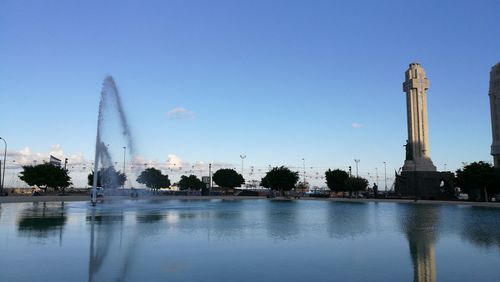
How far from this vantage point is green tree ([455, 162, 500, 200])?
202 ft

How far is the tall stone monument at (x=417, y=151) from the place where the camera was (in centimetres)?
8312

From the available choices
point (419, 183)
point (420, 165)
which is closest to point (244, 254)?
point (419, 183)

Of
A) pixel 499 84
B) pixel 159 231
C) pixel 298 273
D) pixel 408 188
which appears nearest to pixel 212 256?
pixel 298 273

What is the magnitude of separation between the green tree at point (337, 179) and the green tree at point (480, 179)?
4001cm

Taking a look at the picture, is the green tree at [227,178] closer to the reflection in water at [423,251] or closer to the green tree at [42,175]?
the green tree at [42,175]

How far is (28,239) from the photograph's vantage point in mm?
17109

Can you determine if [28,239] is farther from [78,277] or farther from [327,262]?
[327,262]

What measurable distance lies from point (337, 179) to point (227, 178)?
33.9 metres

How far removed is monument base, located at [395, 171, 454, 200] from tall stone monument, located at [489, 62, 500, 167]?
35086 mm

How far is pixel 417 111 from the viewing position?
91312mm

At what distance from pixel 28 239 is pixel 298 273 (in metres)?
11.7

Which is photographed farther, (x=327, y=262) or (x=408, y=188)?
(x=408, y=188)

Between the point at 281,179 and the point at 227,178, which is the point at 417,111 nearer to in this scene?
the point at 281,179

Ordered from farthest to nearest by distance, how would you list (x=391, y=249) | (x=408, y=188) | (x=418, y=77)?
1. (x=418, y=77)
2. (x=408, y=188)
3. (x=391, y=249)
